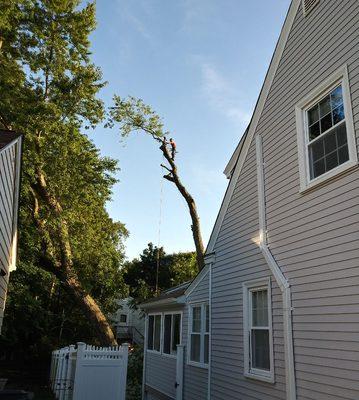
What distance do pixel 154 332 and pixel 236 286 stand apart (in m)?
7.21

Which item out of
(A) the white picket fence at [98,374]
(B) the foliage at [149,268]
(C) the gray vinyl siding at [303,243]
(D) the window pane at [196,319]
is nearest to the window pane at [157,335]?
(A) the white picket fence at [98,374]

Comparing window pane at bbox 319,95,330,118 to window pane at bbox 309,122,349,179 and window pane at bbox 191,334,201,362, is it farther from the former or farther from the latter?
window pane at bbox 191,334,201,362

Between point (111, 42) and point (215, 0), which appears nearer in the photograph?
point (215, 0)

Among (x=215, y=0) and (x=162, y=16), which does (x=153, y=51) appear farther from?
(x=215, y=0)

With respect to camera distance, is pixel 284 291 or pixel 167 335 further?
pixel 167 335

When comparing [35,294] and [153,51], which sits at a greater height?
[153,51]

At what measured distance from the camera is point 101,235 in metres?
27.4

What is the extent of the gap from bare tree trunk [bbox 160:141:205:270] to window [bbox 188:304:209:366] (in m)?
10.3

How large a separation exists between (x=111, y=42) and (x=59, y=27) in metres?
8.28

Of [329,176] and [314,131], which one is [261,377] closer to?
[329,176]

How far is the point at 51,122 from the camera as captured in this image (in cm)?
1908

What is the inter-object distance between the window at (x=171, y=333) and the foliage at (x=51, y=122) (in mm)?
8659

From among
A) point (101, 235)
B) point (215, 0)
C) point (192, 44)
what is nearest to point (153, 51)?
point (192, 44)

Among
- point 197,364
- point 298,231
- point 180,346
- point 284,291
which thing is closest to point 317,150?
point 298,231
